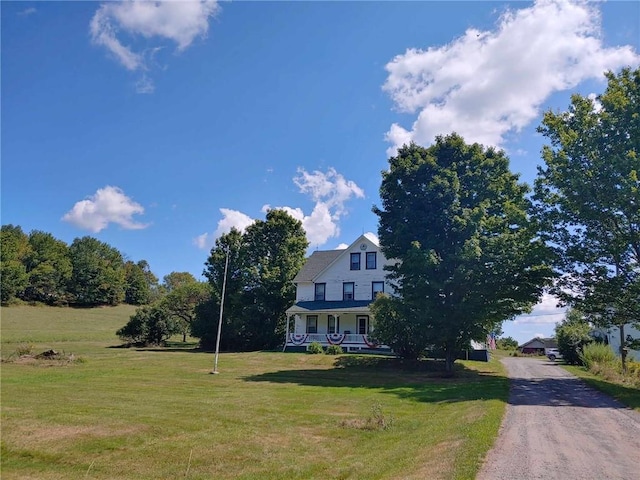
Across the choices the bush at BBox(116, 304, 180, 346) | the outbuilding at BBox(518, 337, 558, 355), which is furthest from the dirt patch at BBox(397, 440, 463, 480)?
the outbuilding at BBox(518, 337, 558, 355)

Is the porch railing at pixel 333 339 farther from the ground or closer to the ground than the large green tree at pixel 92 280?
closer to the ground

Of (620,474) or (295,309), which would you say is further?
(295,309)

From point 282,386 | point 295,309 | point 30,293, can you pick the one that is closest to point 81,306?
point 30,293

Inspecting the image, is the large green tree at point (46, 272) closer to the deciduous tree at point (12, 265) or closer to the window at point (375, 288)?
the deciduous tree at point (12, 265)

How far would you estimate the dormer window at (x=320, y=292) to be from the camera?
41.1 metres

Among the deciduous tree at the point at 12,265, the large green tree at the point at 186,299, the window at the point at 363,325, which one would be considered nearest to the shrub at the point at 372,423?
the window at the point at 363,325

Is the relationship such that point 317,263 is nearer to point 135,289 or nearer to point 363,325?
point 363,325

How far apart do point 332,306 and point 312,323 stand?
3.10 meters

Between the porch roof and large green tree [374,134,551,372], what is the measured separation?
42.0ft

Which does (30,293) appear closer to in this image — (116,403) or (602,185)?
(116,403)

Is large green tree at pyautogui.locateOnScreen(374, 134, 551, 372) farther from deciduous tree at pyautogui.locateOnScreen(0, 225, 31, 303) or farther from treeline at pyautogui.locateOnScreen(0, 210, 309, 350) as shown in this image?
deciduous tree at pyautogui.locateOnScreen(0, 225, 31, 303)

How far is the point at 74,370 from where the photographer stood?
79.2ft

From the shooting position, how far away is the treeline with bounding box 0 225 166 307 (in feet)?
272

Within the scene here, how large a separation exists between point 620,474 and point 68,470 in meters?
9.61
